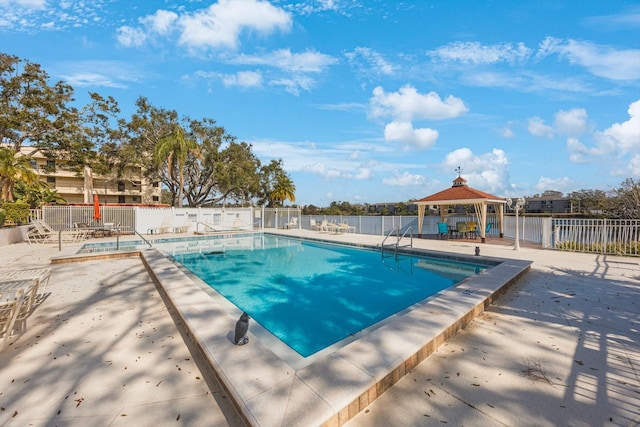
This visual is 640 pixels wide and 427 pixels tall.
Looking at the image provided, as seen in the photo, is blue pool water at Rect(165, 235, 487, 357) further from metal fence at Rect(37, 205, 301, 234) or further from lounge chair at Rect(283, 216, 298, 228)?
lounge chair at Rect(283, 216, 298, 228)

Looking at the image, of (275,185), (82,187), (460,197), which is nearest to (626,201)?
(460,197)

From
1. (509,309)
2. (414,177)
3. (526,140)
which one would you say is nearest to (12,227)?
(509,309)

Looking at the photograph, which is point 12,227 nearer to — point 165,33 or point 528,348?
point 165,33

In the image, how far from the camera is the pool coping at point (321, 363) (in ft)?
6.79

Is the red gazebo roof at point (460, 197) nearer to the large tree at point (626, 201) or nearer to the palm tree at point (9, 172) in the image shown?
the large tree at point (626, 201)

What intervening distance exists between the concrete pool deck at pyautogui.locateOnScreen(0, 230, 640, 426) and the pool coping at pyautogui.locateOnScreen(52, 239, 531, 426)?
0.6 inches

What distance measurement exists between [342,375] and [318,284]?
4.77m

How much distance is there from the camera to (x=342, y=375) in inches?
97.4

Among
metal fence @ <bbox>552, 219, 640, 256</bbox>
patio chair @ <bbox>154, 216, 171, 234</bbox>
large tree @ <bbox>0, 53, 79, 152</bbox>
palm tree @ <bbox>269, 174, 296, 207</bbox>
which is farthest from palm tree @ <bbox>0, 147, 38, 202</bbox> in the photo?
metal fence @ <bbox>552, 219, 640, 256</bbox>

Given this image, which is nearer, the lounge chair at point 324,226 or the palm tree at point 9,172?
the palm tree at point 9,172

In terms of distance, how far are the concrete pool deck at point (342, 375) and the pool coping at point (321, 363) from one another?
2cm

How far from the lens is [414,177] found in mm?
40500

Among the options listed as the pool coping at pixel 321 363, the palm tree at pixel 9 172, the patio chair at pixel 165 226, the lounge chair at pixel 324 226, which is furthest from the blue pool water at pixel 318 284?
the palm tree at pixel 9 172

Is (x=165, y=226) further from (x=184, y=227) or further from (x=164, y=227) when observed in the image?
(x=184, y=227)
